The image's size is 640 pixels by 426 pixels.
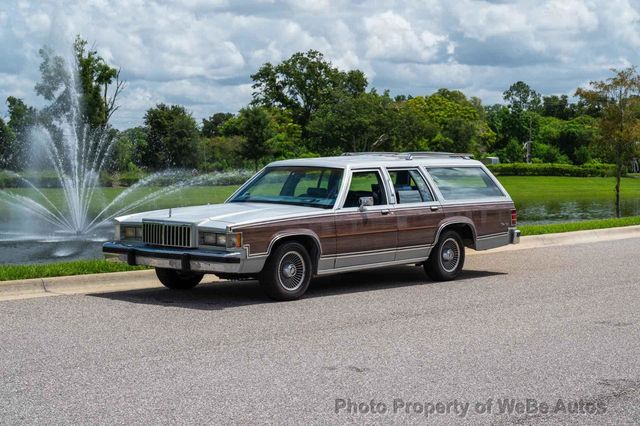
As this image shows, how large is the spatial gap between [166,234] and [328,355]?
11.6 ft

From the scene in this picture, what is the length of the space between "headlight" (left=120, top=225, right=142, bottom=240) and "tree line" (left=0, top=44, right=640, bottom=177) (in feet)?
80.1

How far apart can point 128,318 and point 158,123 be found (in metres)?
65.0

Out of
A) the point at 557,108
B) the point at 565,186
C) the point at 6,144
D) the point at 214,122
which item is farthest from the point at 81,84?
the point at 557,108

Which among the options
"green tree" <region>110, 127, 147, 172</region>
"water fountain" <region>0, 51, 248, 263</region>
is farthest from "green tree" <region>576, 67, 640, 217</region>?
"green tree" <region>110, 127, 147, 172</region>

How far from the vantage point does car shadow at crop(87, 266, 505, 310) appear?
11500 mm

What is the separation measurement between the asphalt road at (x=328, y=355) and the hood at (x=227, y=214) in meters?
0.94

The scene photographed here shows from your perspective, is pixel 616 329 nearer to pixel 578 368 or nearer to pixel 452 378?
pixel 578 368

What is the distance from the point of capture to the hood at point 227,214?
438 inches

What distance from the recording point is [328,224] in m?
12.0

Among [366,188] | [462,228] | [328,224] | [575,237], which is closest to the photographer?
[328,224]

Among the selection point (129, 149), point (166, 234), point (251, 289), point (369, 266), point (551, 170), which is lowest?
point (251, 289)

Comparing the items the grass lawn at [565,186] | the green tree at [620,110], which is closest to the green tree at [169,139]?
the grass lawn at [565,186]

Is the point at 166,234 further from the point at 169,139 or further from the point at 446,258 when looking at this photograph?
the point at 169,139

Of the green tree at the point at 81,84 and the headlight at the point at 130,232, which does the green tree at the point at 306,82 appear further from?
the headlight at the point at 130,232
